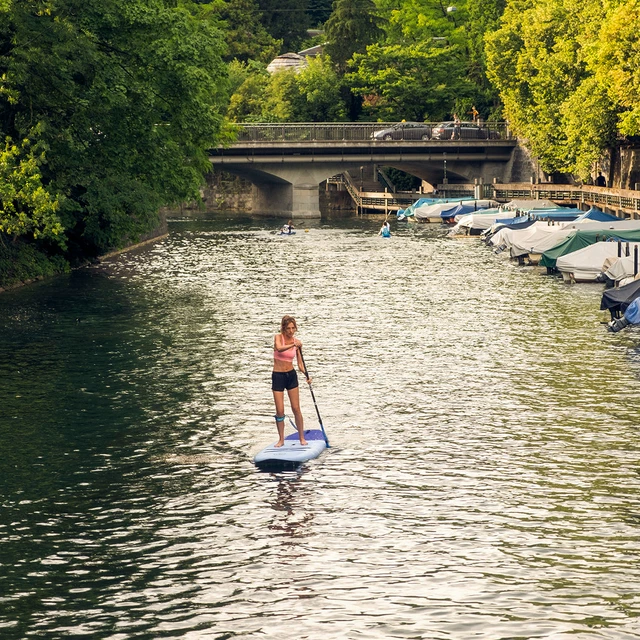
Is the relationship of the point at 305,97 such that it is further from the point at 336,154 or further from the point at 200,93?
the point at 200,93

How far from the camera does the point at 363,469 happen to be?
26.1 metres

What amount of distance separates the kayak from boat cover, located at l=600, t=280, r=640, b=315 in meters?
20.9

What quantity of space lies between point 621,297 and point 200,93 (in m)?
25.3

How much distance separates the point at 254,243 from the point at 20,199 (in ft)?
139

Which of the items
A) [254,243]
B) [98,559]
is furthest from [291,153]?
[98,559]

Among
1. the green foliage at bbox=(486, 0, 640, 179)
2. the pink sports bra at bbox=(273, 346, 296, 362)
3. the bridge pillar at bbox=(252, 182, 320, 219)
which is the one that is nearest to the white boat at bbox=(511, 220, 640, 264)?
the green foliage at bbox=(486, 0, 640, 179)

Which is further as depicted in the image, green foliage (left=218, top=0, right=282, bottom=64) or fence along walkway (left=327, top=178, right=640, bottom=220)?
green foliage (left=218, top=0, right=282, bottom=64)

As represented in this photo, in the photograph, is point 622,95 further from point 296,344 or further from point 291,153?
point 296,344

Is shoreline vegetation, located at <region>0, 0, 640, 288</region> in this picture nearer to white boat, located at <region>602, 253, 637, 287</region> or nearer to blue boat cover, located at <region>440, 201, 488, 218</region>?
blue boat cover, located at <region>440, 201, 488, 218</region>

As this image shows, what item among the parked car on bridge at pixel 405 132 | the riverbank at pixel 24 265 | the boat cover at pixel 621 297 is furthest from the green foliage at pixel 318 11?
the boat cover at pixel 621 297

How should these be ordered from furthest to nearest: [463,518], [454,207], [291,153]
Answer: [291,153] < [454,207] < [463,518]

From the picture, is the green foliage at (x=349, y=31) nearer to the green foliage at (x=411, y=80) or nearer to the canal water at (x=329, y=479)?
the green foliage at (x=411, y=80)

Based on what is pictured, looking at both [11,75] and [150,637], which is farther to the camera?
[11,75]

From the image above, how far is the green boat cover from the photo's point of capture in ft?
210
